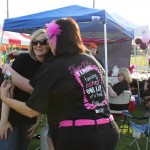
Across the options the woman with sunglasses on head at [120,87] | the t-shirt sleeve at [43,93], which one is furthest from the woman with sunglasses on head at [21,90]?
the woman with sunglasses on head at [120,87]

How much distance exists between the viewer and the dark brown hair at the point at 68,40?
5.71ft

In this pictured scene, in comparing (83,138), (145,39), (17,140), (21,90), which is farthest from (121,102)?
(145,39)

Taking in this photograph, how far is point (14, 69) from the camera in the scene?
230cm

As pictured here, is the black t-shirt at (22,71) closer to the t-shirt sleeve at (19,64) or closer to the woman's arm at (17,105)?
the t-shirt sleeve at (19,64)

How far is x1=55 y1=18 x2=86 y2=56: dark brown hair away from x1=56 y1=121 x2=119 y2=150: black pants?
1.40 feet

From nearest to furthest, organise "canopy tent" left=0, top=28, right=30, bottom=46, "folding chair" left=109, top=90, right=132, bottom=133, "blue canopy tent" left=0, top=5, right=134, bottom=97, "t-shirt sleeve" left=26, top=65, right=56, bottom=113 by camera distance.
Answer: "t-shirt sleeve" left=26, top=65, right=56, bottom=113 → "blue canopy tent" left=0, top=5, right=134, bottom=97 → "folding chair" left=109, top=90, right=132, bottom=133 → "canopy tent" left=0, top=28, right=30, bottom=46

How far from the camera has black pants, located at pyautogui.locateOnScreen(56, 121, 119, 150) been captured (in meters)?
1.70

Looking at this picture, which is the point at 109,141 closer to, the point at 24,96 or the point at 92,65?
the point at 92,65

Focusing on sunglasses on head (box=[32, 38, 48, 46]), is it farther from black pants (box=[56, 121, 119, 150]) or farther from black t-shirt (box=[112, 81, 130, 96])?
black t-shirt (box=[112, 81, 130, 96])

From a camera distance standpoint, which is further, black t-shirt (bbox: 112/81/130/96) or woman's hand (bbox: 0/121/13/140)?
black t-shirt (bbox: 112/81/130/96)

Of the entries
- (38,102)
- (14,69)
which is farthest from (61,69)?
(14,69)

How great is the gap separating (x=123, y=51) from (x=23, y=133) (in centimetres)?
1100

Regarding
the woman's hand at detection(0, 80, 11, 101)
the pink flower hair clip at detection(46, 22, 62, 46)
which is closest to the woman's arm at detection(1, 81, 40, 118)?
the woman's hand at detection(0, 80, 11, 101)

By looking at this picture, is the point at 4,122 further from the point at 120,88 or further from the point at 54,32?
the point at 120,88
